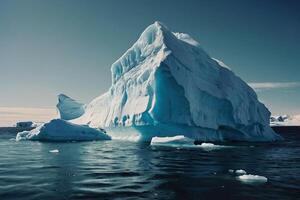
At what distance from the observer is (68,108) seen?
6931 cm

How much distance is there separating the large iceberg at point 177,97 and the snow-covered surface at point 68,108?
51.3 feet

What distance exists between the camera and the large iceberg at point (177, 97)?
43.4 m

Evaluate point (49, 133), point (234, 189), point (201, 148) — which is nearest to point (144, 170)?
point (234, 189)

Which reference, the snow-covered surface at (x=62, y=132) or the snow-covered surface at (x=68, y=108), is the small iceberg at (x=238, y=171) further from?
the snow-covered surface at (x=68, y=108)

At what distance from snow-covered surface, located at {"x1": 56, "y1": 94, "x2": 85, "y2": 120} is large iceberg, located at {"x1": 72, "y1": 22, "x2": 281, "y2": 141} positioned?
15.6m

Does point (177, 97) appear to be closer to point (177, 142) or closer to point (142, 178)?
point (177, 142)

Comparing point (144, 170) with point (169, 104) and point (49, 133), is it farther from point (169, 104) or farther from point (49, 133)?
point (49, 133)

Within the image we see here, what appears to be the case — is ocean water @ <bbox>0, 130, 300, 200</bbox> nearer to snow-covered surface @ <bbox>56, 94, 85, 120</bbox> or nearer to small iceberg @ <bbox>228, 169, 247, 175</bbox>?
small iceberg @ <bbox>228, 169, 247, 175</bbox>

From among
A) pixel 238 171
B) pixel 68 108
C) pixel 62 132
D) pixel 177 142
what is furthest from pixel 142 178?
pixel 68 108

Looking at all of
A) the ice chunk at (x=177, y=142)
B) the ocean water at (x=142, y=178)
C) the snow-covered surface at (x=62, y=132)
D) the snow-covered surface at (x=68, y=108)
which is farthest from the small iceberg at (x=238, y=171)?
the snow-covered surface at (x=68, y=108)

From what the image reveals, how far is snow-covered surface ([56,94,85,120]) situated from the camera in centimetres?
6800

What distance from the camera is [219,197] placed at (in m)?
14.1

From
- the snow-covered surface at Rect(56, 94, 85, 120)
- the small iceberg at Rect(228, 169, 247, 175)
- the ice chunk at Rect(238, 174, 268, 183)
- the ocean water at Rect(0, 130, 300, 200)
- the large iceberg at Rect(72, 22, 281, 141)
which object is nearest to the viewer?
the ocean water at Rect(0, 130, 300, 200)

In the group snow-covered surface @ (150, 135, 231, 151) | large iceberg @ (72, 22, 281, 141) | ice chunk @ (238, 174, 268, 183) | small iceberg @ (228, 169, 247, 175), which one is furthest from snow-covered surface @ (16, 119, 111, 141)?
ice chunk @ (238, 174, 268, 183)
